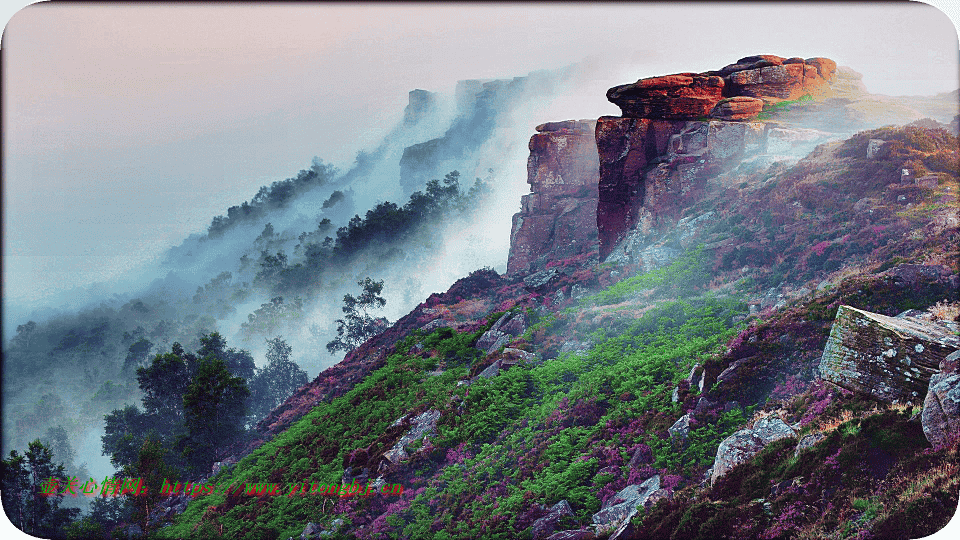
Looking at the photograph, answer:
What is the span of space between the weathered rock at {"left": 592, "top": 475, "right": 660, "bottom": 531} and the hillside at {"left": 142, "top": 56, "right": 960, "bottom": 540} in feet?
0.12

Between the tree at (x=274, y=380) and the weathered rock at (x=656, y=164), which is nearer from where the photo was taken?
the tree at (x=274, y=380)

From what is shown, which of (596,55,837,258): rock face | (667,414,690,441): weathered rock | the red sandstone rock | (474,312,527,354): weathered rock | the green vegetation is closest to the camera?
(667,414,690,441): weathered rock

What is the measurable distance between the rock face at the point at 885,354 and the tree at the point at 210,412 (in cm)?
1610

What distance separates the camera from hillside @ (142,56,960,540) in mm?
6836

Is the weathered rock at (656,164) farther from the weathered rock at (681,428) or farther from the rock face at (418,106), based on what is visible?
the weathered rock at (681,428)

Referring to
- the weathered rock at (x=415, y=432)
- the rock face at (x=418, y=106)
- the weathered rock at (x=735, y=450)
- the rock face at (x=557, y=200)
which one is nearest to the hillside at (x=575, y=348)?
the weathered rock at (x=735, y=450)

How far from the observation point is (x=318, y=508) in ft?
37.5

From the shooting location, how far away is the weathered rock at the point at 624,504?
317 inches

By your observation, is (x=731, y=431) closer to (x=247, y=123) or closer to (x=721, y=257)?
(x=721, y=257)

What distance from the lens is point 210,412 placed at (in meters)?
16.9

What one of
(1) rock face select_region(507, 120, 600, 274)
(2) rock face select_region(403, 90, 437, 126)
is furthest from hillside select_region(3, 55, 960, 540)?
(1) rock face select_region(507, 120, 600, 274)

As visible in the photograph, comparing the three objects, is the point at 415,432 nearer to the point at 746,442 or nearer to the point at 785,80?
the point at 746,442

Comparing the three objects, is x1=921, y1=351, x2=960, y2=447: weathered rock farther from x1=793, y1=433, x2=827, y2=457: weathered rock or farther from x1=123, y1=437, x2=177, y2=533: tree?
x1=123, y1=437, x2=177, y2=533: tree

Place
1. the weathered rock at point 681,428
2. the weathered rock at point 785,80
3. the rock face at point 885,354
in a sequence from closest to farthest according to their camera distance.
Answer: the rock face at point 885,354 < the weathered rock at point 681,428 < the weathered rock at point 785,80
